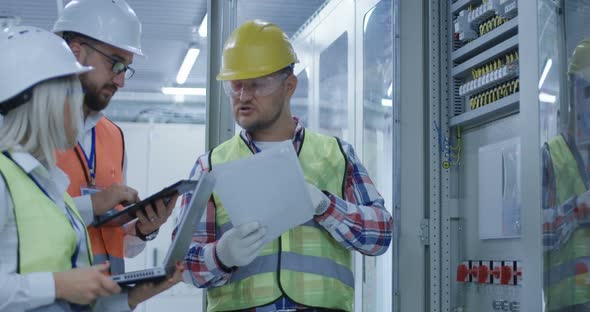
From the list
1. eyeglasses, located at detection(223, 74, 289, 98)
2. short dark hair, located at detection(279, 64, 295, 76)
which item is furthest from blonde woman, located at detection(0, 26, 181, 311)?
short dark hair, located at detection(279, 64, 295, 76)

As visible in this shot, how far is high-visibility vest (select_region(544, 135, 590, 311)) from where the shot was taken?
97.2 inches

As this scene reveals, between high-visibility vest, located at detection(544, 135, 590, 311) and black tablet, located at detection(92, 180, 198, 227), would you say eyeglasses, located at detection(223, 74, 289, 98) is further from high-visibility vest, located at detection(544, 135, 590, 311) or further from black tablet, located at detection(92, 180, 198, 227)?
high-visibility vest, located at detection(544, 135, 590, 311)

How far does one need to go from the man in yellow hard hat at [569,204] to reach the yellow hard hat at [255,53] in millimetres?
962

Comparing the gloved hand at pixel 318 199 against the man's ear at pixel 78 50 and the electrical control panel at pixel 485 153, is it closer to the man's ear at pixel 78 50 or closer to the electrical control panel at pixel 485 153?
the man's ear at pixel 78 50

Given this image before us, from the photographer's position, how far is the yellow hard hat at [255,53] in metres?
2.74

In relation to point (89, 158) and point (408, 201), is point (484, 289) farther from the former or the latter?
point (89, 158)

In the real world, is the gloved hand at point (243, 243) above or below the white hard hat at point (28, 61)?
below

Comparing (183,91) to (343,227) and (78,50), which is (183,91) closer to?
(78,50)

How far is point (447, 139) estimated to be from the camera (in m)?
3.70

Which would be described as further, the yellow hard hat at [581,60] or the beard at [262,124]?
the beard at [262,124]

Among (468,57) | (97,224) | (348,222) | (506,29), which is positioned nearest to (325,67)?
(468,57)

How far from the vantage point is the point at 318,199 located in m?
2.45

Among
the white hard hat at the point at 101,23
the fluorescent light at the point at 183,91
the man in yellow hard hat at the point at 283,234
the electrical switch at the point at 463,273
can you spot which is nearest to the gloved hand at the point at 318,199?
the man in yellow hard hat at the point at 283,234

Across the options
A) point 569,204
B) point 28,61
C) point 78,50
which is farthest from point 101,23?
point 569,204
